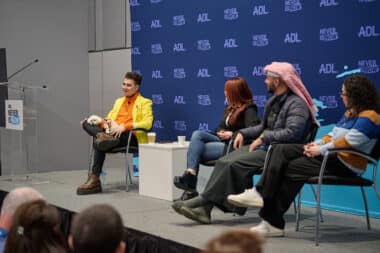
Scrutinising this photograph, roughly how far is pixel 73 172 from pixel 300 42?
364cm

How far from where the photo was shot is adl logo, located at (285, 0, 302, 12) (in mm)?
4918

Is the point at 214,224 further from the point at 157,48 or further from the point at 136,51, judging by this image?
the point at 136,51

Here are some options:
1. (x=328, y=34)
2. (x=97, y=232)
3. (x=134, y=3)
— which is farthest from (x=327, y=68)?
(x=97, y=232)

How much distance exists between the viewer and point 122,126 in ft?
18.1

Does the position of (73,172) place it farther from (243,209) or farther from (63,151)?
(243,209)

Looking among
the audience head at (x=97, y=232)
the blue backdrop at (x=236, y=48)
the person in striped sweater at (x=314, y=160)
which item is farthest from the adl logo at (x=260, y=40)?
the audience head at (x=97, y=232)

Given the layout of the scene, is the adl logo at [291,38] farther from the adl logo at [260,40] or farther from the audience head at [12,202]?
the audience head at [12,202]

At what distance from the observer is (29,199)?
2.08 meters

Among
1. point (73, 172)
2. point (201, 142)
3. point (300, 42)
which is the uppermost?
point (300, 42)

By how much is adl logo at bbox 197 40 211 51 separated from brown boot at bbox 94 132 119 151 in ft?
4.03

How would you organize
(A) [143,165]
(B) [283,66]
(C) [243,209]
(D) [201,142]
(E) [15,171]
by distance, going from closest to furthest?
(B) [283,66] < (C) [243,209] < (D) [201,142] < (A) [143,165] < (E) [15,171]

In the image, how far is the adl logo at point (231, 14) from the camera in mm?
5512

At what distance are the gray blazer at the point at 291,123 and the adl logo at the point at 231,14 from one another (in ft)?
5.46

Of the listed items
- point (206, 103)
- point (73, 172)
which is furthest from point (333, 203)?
point (73, 172)
